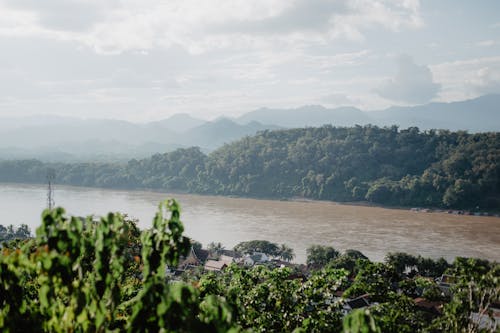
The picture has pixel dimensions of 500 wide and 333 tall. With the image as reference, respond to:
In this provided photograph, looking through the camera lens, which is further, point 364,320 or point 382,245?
point 382,245

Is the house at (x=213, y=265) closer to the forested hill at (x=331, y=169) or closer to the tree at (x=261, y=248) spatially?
the tree at (x=261, y=248)

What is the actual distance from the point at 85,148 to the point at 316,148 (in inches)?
5866

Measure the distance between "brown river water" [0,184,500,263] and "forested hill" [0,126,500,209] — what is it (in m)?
2.82

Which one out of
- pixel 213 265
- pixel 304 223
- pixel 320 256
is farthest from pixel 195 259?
pixel 304 223

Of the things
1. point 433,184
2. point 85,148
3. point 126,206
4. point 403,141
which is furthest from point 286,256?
point 85,148

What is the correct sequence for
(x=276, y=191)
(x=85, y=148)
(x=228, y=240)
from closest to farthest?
(x=228, y=240)
(x=276, y=191)
(x=85, y=148)

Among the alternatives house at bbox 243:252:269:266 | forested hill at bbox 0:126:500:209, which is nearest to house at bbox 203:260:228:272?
house at bbox 243:252:269:266

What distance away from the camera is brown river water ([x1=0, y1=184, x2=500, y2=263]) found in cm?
2605

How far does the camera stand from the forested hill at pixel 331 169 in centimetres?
4206

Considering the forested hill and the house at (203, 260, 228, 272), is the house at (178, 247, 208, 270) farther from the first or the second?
the forested hill

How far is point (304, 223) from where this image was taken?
32.7 meters

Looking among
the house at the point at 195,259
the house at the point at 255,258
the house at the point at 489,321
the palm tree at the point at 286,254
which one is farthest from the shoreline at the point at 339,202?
the house at the point at 489,321

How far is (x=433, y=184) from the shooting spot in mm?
42344

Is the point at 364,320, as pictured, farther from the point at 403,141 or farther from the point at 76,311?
the point at 403,141
